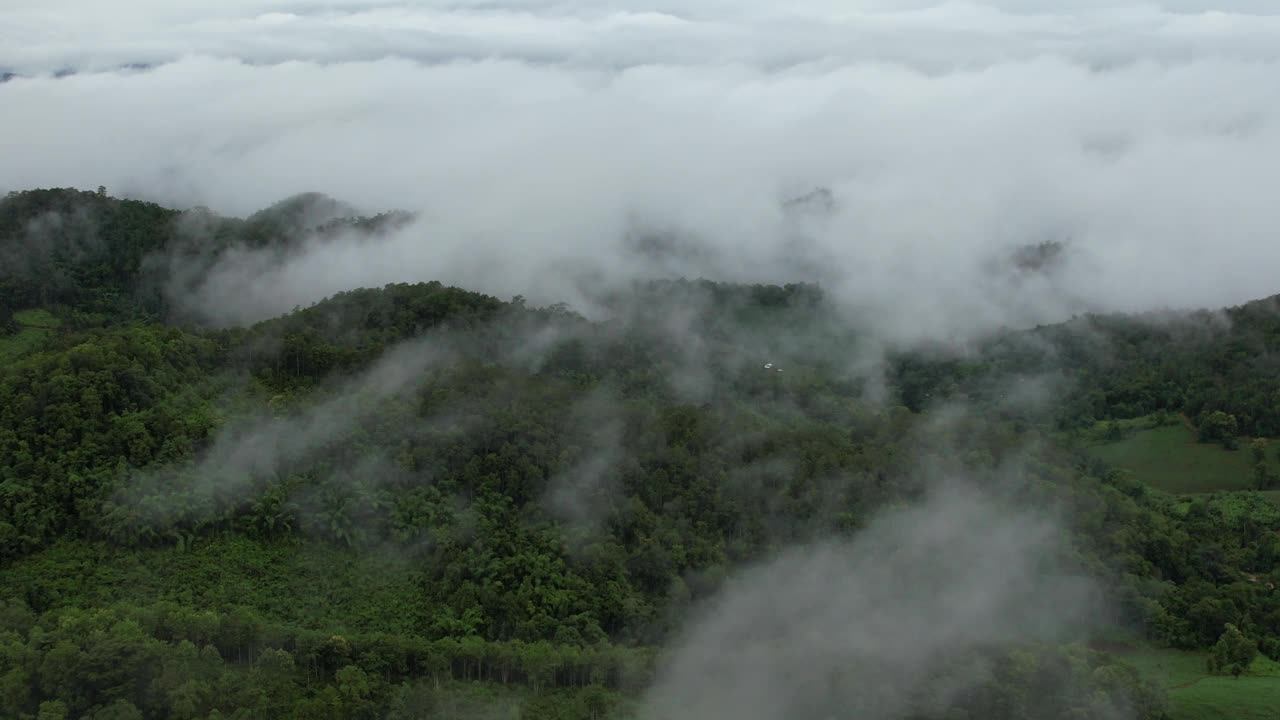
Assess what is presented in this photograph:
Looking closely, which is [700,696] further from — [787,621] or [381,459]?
[381,459]

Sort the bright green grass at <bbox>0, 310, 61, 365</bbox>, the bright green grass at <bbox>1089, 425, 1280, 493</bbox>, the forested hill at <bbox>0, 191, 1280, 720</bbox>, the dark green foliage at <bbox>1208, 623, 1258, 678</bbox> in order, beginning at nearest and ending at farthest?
1. the forested hill at <bbox>0, 191, 1280, 720</bbox>
2. the dark green foliage at <bbox>1208, 623, 1258, 678</bbox>
3. the bright green grass at <bbox>1089, 425, 1280, 493</bbox>
4. the bright green grass at <bbox>0, 310, 61, 365</bbox>

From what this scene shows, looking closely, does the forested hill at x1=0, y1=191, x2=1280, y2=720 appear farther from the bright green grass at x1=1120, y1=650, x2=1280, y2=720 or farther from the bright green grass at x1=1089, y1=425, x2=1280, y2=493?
the bright green grass at x1=1089, y1=425, x2=1280, y2=493

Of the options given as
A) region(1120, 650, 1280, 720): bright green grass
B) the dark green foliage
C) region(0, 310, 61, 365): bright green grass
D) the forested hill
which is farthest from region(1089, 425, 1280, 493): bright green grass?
region(0, 310, 61, 365): bright green grass

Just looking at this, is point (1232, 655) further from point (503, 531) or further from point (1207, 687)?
point (503, 531)

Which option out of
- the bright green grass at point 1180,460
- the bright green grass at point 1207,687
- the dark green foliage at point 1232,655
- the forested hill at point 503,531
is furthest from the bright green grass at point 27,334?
the bright green grass at point 1180,460

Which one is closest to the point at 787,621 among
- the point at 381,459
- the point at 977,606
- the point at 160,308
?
the point at 977,606

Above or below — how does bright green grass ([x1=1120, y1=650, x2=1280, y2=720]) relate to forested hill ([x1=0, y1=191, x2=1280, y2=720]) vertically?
below

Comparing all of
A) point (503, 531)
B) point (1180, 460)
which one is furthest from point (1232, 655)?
point (503, 531)
